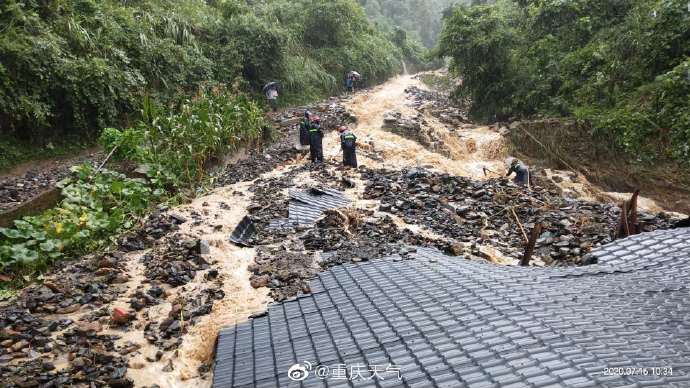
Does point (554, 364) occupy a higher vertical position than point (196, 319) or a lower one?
higher

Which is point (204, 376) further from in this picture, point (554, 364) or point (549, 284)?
point (549, 284)

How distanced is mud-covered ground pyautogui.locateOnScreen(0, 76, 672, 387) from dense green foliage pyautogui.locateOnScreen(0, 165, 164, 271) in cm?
45

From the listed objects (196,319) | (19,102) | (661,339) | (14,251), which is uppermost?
(19,102)

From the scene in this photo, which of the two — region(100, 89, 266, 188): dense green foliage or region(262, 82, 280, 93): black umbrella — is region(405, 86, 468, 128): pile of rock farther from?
region(100, 89, 266, 188): dense green foliage

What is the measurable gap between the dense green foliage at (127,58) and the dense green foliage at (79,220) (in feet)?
10.1

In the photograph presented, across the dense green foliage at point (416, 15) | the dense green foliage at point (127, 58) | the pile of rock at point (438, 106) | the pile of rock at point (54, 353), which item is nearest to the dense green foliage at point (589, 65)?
the pile of rock at point (438, 106)

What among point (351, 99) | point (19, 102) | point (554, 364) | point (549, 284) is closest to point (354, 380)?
point (554, 364)

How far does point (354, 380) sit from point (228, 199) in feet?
22.9

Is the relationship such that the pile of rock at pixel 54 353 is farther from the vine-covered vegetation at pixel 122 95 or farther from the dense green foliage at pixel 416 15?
the dense green foliage at pixel 416 15

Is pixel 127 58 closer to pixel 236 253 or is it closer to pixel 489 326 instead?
pixel 236 253

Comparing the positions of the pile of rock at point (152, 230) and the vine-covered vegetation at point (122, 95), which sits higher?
the vine-covered vegetation at point (122, 95)

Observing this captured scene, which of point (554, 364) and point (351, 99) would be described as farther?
point (351, 99)

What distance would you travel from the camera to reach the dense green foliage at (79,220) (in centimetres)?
614

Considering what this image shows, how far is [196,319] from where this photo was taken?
4.88m
